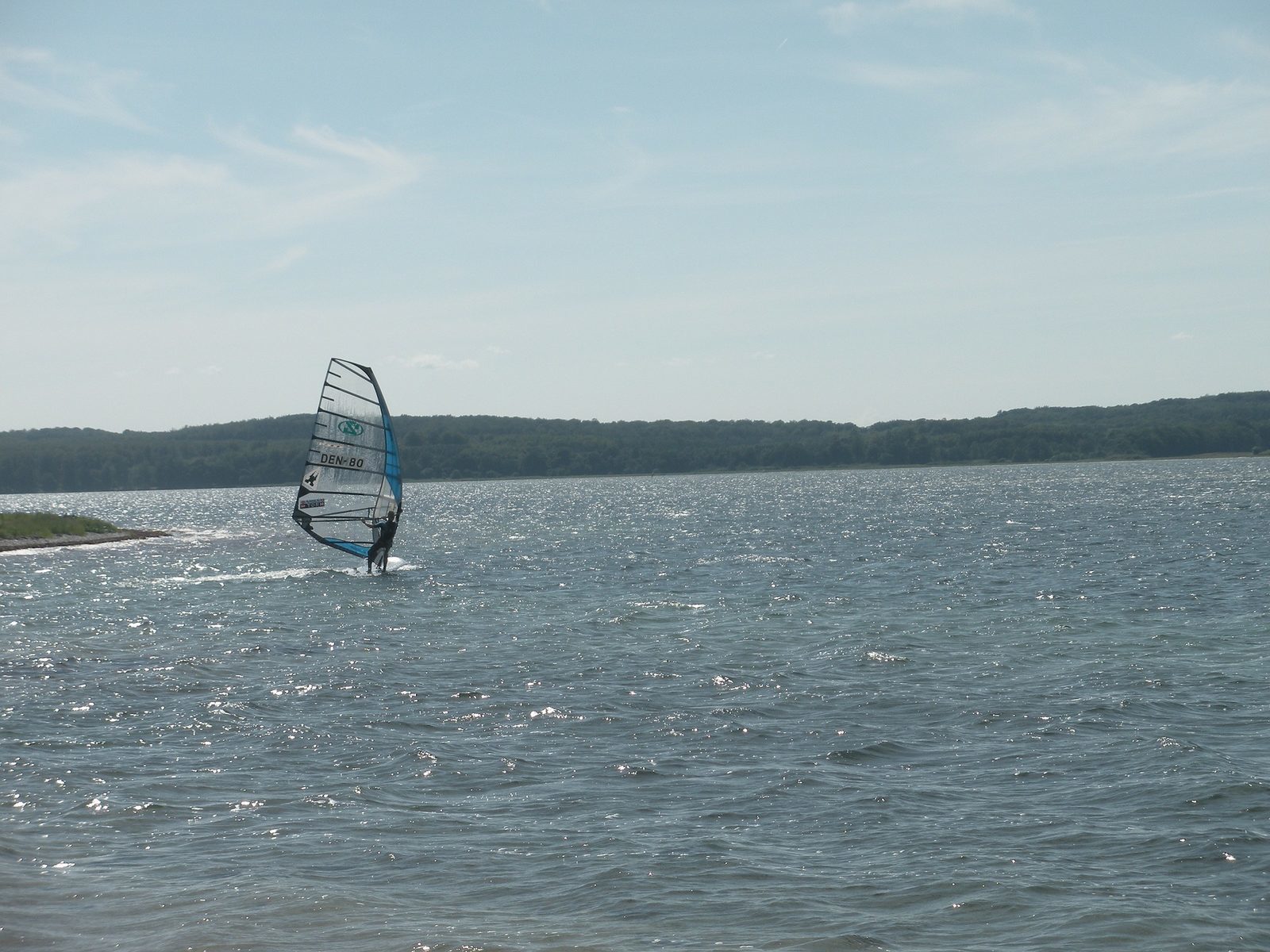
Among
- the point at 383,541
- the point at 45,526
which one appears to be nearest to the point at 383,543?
the point at 383,541

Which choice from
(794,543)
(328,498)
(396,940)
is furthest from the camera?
(794,543)

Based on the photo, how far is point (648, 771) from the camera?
13.9 meters

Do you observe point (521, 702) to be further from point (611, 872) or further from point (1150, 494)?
point (1150, 494)

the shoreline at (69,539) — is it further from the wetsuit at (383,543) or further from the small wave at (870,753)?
the small wave at (870,753)

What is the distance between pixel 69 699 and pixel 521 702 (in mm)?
6780

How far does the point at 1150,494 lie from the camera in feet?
308

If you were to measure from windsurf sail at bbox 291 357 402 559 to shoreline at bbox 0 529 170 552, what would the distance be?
2392cm

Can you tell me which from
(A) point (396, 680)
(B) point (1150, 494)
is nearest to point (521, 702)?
(A) point (396, 680)

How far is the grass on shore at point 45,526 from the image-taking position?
5991 centimetres

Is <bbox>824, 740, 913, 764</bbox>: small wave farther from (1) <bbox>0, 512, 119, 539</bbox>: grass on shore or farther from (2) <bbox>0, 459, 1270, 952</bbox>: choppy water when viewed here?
(1) <bbox>0, 512, 119, 539</bbox>: grass on shore

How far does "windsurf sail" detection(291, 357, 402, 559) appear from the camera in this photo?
126 feet

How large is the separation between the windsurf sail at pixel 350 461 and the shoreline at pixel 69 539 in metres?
23.9

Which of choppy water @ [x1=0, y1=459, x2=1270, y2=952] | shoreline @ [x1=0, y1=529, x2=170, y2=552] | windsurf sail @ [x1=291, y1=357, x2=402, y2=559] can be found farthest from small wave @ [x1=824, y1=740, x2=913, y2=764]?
shoreline @ [x1=0, y1=529, x2=170, y2=552]

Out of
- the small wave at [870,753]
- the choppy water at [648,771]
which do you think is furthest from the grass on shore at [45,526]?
the small wave at [870,753]
